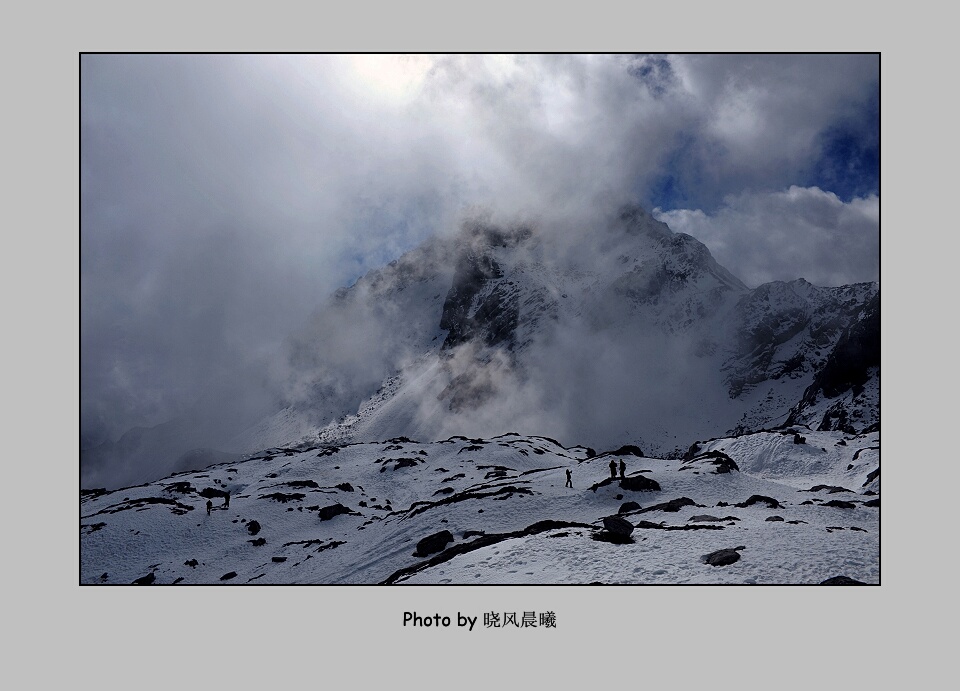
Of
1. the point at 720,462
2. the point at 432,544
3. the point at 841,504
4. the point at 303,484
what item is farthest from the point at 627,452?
the point at 303,484

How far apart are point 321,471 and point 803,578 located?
235ft

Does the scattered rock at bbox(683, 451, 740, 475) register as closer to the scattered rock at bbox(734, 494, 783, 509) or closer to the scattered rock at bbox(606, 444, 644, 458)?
the scattered rock at bbox(734, 494, 783, 509)

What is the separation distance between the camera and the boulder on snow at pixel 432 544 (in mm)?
35688

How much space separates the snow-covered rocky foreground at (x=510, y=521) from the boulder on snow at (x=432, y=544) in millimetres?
65

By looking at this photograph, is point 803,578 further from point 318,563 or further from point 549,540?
point 318,563

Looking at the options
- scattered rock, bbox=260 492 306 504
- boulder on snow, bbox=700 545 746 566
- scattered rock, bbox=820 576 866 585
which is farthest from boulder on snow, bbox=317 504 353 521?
scattered rock, bbox=820 576 866 585

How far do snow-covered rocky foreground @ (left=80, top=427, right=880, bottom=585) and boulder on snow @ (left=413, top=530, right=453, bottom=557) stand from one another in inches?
2.6

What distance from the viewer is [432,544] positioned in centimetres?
3600

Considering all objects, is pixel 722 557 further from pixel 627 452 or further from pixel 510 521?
pixel 627 452

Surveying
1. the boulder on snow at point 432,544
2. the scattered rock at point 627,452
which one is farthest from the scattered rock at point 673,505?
the scattered rock at point 627,452

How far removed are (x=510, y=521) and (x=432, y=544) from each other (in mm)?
7127

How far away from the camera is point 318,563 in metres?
40.3

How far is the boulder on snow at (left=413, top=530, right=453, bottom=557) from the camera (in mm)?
35688

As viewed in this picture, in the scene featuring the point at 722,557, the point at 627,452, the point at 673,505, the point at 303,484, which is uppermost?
the point at 722,557
